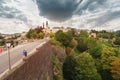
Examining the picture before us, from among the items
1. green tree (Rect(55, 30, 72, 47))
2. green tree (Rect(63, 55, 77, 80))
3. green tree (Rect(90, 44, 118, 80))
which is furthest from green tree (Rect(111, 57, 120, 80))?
green tree (Rect(55, 30, 72, 47))

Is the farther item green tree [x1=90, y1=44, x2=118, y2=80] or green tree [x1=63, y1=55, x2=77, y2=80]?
green tree [x1=90, y1=44, x2=118, y2=80]

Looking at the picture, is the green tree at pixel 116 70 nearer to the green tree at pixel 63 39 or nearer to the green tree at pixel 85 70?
the green tree at pixel 85 70

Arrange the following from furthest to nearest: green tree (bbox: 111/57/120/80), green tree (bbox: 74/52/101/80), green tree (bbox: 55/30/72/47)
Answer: green tree (bbox: 55/30/72/47), green tree (bbox: 111/57/120/80), green tree (bbox: 74/52/101/80)

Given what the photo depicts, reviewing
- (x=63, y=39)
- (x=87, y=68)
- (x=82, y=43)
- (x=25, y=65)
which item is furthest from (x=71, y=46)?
(x=25, y=65)

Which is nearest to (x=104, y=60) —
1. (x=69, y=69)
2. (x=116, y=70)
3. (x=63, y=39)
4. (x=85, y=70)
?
(x=116, y=70)

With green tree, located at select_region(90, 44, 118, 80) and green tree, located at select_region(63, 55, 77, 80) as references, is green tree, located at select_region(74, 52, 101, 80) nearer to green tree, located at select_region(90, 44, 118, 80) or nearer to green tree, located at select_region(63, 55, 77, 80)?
green tree, located at select_region(63, 55, 77, 80)

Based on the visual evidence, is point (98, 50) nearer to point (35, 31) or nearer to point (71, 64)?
point (71, 64)

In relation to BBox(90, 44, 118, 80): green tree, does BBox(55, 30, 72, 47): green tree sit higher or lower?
higher

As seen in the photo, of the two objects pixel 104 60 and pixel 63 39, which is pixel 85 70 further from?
pixel 63 39

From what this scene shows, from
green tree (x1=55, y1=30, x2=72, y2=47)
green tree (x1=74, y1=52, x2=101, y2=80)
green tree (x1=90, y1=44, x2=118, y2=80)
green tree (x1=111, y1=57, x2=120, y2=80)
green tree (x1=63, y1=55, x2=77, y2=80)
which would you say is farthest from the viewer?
green tree (x1=55, y1=30, x2=72, y2=47)

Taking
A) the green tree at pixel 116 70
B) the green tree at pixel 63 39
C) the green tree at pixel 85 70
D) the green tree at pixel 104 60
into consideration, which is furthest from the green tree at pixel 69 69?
the green tree at pixel 63 39

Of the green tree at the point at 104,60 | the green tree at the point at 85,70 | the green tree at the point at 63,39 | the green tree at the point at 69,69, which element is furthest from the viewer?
the green tree at the point at 63,39
